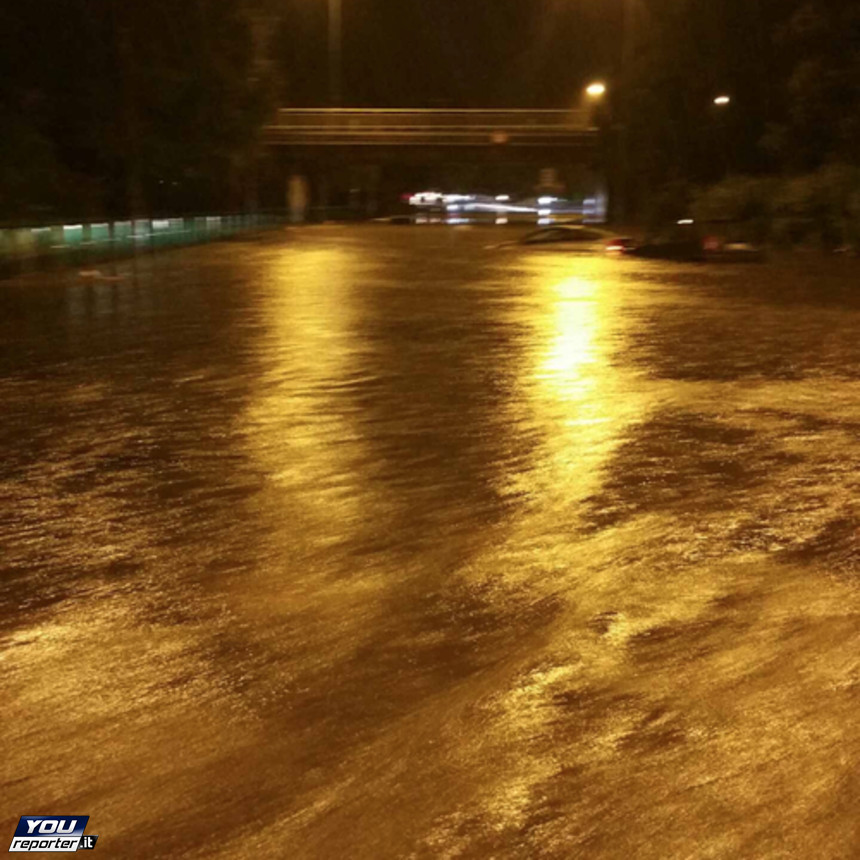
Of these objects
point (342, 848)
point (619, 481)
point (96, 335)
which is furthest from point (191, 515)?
point (96, 335)

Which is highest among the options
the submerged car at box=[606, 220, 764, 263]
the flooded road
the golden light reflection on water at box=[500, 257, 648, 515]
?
the flooded road

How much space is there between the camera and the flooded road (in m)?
5.10

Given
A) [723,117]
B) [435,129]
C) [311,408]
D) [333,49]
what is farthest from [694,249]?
[435,129]

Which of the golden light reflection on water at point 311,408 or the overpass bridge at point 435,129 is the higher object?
the overpass bridge at point 435,129

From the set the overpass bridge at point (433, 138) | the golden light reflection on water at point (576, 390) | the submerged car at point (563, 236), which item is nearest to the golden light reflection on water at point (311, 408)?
the golden light reflection on water at point (576, 390)

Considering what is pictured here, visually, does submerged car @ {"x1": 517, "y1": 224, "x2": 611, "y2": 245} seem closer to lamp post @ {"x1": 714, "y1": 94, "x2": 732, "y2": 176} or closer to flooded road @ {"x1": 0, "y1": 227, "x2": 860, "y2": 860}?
lamp post @ {"x1": 714, "y1": 94, "x2": 732, "y2": 176}

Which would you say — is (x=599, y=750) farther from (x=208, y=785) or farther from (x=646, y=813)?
(x=208, y=785)

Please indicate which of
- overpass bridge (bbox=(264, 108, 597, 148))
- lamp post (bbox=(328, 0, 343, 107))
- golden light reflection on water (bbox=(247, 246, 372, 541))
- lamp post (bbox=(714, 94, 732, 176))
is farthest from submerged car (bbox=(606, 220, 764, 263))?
lamp post (bbox=(328, 0, 343, 107))

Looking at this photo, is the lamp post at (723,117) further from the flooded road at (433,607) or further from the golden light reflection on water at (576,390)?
the flooded road at (433,607)

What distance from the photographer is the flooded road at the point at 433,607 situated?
510 cm

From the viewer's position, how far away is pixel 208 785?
5258 millimetres

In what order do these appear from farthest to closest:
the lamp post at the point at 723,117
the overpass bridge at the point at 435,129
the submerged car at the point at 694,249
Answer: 1. the overpass bridge at the point at 435,129
2. the lamp post at the point at 723,117
3. the submerged car at the point at 694,249

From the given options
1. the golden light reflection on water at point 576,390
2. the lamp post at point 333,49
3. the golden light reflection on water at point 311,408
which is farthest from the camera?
the lamp post at point 333,49

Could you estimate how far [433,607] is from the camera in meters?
7.37
